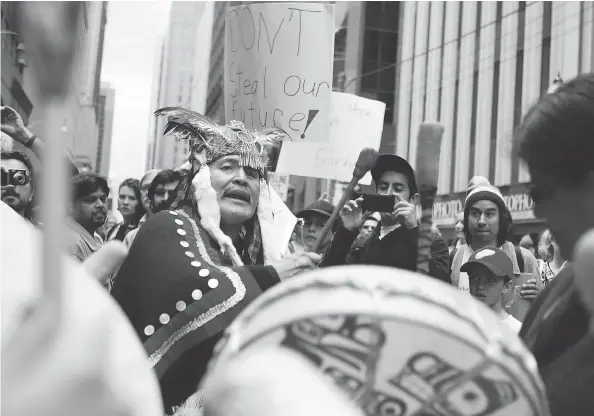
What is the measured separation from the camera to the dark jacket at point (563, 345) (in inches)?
39.4

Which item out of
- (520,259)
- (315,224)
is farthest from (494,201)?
(315,224)

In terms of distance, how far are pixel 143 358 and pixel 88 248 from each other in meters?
3.24

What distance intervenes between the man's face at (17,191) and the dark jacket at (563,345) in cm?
252

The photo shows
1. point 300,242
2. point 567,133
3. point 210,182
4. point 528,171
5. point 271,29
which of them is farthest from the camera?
point 300,242

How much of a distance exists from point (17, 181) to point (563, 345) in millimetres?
2807

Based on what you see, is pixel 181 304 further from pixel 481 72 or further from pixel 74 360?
pixel 481 72

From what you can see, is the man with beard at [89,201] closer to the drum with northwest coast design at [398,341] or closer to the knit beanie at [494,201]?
the knit beanie at [494,201]

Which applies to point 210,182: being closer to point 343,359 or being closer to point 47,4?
point 343,359

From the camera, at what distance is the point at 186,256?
7.59 ft

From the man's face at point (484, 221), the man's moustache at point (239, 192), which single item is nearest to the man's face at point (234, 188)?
the man's moustache at point (239, 192)

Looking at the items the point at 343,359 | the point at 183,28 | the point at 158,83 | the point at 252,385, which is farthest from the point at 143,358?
the point at 158,83

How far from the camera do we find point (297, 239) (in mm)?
4816

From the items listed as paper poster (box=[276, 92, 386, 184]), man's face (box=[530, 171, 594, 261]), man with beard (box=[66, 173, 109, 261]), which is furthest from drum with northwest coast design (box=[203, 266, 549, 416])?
paper poster (box=[276, 92, 386, 184])

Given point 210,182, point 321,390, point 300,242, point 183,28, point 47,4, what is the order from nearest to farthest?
point 47,4 < point 321,390 < point 210,182 < point 300,242 < point 183,28
